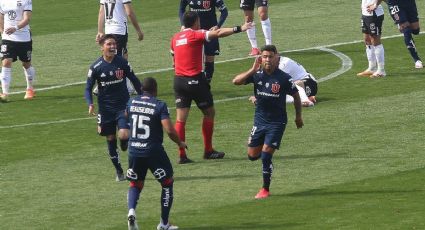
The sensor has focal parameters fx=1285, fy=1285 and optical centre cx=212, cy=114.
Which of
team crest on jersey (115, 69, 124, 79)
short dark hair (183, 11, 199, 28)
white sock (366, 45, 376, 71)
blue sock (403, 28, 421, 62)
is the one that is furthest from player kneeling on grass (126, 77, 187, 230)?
blue sock (403, 28, 421, 62)

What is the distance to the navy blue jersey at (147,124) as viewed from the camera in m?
18.6

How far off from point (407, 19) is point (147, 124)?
47.1 ft

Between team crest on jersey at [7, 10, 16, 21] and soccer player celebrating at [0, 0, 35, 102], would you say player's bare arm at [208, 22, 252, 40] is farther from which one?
team crest on jersey at [7, 10, 16, 21]

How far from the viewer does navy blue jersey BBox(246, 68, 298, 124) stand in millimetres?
20750

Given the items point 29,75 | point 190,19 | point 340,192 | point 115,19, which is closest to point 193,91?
point 190,19

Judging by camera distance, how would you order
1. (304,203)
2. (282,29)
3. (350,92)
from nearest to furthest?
(304,203)
(350,92)
(282,29)

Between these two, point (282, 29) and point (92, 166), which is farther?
point (282, 29)

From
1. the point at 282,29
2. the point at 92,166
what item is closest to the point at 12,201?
the point at 92,166

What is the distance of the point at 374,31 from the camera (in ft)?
99.5

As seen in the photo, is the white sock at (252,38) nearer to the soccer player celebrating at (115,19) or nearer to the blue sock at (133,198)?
the soccer player celebrating at (115,19)

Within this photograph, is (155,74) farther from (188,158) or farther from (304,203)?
(304,203)

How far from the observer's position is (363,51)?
34.2 m

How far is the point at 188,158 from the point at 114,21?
21.8 ft

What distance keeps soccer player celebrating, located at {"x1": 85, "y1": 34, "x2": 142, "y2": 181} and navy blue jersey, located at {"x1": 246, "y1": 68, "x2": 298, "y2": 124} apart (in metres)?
2.38
